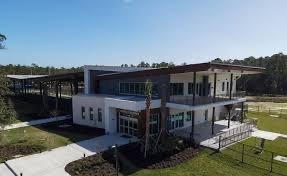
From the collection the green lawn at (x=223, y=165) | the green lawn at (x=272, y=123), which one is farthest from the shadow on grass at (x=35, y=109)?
the green lawn at (x=272, y=123)

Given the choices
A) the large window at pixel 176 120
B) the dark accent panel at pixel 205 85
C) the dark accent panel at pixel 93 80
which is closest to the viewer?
the large window at pixel 176 120

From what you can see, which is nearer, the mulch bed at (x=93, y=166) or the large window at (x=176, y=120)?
the mulch bed at (x=93, y=166)

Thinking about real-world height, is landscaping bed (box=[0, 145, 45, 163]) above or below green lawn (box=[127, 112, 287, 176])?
above

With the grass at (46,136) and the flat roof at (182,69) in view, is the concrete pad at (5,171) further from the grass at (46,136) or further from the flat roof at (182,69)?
the flat roof at (182,69)

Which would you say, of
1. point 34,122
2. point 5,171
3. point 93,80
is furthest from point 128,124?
point 34,122

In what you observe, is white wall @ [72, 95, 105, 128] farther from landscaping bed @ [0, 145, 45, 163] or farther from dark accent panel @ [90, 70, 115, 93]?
landscaping bed @ [0, 145, 45, 163]

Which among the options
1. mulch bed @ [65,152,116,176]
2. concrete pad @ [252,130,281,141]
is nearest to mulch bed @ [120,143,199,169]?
mulch bed @ [65,152,116,176]

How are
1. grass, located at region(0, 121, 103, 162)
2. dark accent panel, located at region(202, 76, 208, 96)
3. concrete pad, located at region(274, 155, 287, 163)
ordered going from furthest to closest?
1. dark accent panel, located at region(202, 76, 208, 96)
2. grass, located at region(0, 121, 103, 162)
3. concrete pad, located at region(274, 155, 287, 163)
